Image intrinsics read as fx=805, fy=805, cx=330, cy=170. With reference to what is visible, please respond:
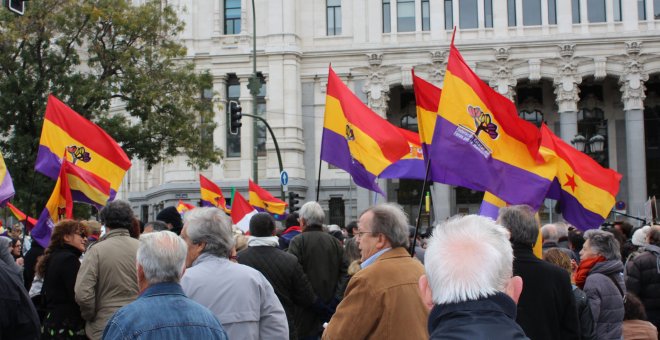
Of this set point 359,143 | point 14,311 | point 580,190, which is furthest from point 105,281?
point 580,190

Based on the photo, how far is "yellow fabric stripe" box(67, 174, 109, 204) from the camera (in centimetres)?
1120

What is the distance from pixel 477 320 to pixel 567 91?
38805 mm

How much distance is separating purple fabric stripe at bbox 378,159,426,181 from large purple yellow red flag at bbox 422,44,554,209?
14.1ft

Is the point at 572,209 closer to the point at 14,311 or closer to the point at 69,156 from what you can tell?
the point at 69,156

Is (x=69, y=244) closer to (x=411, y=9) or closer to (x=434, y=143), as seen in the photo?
(x=434, y=143)

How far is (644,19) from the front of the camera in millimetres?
39844

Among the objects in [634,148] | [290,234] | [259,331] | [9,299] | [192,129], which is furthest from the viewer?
[634,148]

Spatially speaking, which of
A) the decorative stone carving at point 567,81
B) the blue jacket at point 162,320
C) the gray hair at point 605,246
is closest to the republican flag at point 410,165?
the gray hair at point 605,246

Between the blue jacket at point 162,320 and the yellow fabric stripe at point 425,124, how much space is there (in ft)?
15.0

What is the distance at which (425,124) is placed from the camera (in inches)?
323

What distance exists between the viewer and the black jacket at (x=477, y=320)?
104 inches

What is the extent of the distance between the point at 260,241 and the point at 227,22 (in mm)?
36584

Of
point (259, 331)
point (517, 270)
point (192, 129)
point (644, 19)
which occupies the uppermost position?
point (644, 19)

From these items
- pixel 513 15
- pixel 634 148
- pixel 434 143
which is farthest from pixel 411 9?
pixel 434 143
